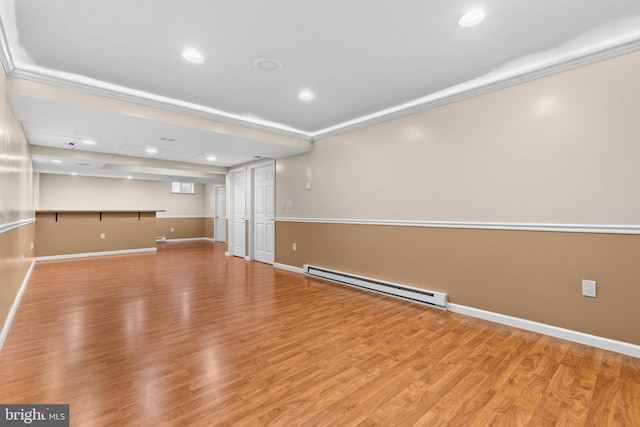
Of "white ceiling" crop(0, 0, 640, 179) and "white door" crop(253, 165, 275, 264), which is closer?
"white ceiling" crop(0, 0, 640, 179)

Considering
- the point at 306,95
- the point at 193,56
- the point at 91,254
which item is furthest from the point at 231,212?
the point at 193,56

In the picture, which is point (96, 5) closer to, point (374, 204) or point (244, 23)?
point (244, 23)

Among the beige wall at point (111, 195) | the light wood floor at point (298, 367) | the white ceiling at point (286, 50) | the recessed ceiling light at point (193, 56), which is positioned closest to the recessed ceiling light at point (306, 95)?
the white ceiling at point (286, 50)

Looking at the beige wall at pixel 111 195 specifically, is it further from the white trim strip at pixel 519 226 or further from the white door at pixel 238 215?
the white trim strip at pixel 519 226

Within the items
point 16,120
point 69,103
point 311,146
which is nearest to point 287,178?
point 311,146

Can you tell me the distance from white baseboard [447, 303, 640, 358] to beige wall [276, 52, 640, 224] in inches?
37.7

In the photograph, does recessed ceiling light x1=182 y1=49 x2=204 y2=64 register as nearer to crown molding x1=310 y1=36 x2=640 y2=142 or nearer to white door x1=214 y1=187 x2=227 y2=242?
crown molding x1=310 y1=36 x2=640 y2=142

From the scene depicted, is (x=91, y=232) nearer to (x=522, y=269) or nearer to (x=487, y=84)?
(x=487, y=84)

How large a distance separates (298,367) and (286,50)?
2508mm

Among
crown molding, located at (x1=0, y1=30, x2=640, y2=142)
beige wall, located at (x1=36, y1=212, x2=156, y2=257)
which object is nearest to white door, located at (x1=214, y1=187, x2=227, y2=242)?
beige wall, located at (x1=36, y1=212, x2=156, y2=257)

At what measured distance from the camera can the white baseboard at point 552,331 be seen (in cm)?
231

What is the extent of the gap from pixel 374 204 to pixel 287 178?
7.00 feet

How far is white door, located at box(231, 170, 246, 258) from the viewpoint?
7.05 metres

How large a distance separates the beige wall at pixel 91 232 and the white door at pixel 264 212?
3387 mm
